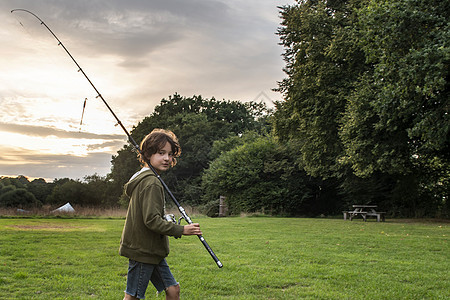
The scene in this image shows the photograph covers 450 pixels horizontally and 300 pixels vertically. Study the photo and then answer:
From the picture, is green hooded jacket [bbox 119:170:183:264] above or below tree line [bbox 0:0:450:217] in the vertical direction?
below

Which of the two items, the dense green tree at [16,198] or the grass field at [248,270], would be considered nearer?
the grass field at [248,270]

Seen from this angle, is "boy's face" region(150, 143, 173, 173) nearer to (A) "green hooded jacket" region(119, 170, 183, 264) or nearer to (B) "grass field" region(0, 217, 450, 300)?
(A) "green hooded jacket" region(119, 170, 183, 264)

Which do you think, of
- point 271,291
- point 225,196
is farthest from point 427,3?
point 225,196

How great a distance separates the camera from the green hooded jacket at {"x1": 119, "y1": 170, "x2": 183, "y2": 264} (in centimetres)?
363

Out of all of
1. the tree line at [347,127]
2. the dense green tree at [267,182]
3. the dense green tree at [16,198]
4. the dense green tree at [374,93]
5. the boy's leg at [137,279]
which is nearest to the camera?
the boy's leg at [137,279]

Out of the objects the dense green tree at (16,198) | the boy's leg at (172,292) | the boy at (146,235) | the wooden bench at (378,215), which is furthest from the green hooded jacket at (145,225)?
the dense green tree at (16,198)

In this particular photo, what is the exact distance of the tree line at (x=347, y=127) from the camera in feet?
55.3

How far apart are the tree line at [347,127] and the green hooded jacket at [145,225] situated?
46.3 ft

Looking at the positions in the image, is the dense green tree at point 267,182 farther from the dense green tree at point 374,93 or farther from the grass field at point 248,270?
the grass field at point 248,270

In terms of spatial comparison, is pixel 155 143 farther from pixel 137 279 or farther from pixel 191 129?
pixel 191 129

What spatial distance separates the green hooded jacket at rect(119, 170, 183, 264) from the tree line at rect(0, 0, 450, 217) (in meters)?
14.1

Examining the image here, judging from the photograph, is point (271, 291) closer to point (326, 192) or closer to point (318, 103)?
point (318, 103)

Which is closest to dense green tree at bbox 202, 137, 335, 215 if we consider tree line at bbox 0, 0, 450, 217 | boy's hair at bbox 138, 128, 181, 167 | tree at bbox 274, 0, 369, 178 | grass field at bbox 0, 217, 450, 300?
tree line at bbox 0, 0, 450, 217

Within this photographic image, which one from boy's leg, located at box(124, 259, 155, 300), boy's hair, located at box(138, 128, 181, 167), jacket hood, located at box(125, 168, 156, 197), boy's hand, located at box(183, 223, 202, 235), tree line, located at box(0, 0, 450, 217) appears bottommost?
boy's leg, located at box(124, 259, 155, 300)
